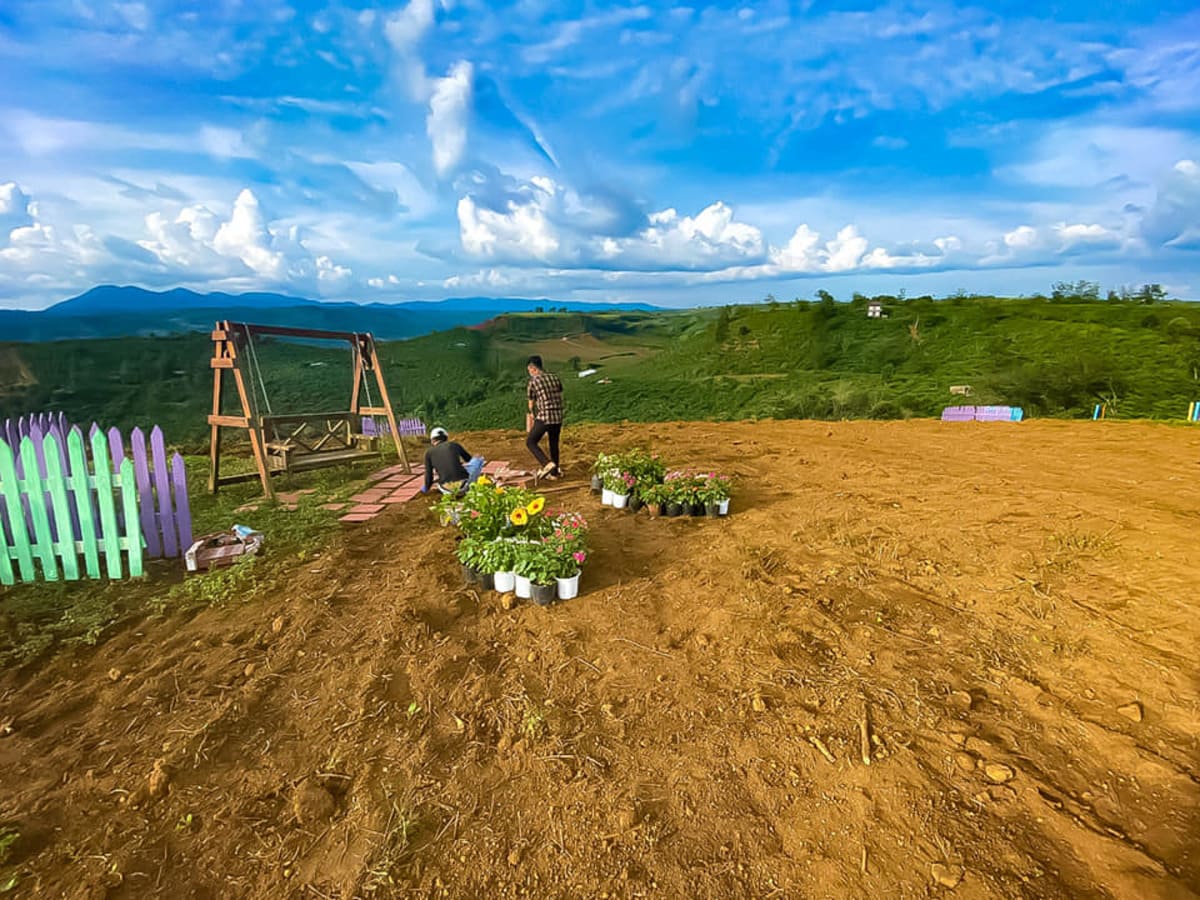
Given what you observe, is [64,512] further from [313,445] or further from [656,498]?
[656,498]

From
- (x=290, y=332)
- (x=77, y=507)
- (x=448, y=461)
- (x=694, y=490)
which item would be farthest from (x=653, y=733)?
(x=290, y=332)

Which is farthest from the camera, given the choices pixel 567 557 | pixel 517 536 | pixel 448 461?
pixel 448 461

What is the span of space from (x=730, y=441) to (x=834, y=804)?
859cm

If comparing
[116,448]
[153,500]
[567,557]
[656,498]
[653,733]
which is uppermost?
[116,448]

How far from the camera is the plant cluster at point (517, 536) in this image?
4.01 m

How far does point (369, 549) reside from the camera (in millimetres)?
5121

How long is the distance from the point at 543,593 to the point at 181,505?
335 centimetres

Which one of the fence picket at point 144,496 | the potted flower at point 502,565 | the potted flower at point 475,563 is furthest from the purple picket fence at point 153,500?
the potted flower at point 502,565

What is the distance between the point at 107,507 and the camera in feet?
14.2

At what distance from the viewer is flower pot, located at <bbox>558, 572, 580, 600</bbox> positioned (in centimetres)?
401

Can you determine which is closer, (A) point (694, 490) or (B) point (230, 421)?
(A) point (694, 490)

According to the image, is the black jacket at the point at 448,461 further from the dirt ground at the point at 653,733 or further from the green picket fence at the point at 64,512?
the green picket fence at the point at 64,512

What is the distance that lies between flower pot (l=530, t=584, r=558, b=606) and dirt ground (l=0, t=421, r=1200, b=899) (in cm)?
8

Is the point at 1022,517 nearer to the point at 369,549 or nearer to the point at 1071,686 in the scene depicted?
the point at 1071,686
